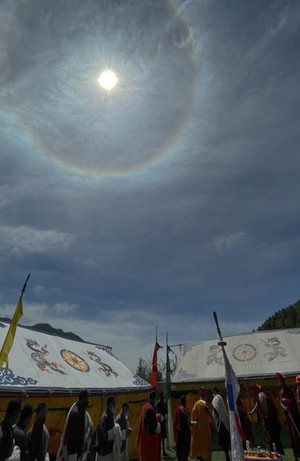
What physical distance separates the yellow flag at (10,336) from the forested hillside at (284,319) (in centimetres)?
5084

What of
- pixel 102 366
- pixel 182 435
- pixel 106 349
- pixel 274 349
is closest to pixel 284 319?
pixel 274 349

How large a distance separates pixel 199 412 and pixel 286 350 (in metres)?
9.36

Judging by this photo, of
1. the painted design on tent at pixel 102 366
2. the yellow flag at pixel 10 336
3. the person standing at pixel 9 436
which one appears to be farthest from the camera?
the painted design on tent at pixel 102 366

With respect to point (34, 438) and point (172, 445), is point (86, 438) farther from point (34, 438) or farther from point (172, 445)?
point (172, 445)

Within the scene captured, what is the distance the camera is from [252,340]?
1911cm

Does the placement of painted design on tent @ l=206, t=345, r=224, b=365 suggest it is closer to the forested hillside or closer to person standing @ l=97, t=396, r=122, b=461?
person standing @ l=97, t=396, r=122, b=461

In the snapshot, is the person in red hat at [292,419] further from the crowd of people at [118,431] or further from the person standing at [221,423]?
the person standing at [221,423]

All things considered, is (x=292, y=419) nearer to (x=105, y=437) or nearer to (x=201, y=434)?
(x=201, y=434)

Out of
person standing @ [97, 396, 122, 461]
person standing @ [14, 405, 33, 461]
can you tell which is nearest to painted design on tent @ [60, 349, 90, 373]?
person standing @ [97, 396, 122, 461]

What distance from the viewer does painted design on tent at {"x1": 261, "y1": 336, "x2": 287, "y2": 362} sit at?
17.2 m

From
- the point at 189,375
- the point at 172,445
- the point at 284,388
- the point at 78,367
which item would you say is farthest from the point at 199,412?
the point at 189,375

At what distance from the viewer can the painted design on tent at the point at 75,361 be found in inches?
440

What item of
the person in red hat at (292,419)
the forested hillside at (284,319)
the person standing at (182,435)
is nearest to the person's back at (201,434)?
the person standing at (182,435)

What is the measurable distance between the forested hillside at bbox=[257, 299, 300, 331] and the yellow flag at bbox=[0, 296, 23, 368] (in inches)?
2002
